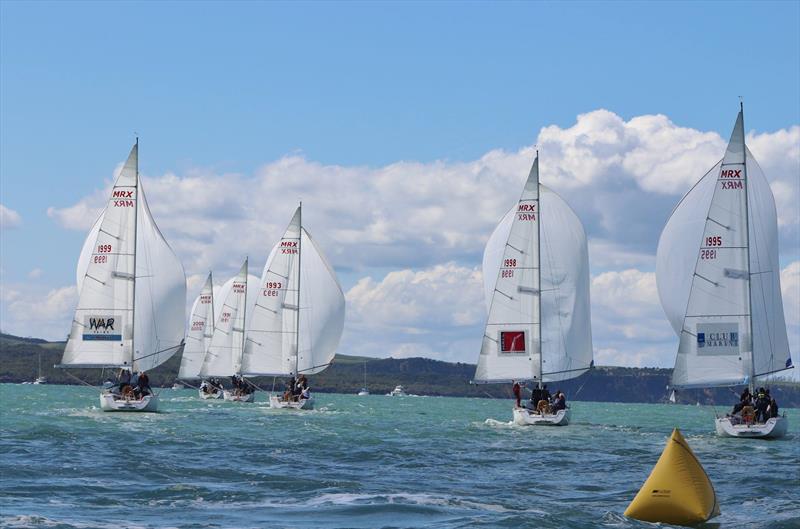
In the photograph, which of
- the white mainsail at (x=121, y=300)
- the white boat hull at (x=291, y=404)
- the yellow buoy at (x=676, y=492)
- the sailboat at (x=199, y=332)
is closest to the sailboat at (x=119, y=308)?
the white mainsail at (x=121, y=300)

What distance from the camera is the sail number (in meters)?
78.5

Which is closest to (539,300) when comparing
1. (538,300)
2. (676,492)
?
(538,300)

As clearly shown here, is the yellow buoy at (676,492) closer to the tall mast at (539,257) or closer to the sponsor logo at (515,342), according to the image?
the tall mast at (539,257)

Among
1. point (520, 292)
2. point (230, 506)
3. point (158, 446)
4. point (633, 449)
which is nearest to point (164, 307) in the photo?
point (520, 292)

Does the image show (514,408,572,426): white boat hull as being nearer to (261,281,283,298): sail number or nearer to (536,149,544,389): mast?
(536,149,544,389): mast

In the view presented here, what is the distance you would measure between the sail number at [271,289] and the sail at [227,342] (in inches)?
1017

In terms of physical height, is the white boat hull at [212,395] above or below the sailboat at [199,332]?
below

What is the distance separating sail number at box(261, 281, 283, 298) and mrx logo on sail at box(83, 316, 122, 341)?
20784 mm

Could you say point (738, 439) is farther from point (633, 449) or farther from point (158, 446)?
point (158, 446)

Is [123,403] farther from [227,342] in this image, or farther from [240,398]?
[227,342]

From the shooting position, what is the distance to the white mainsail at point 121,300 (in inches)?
2299

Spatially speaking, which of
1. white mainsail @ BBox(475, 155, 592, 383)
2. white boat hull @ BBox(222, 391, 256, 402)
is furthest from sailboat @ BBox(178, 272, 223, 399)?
white mainsail @ BBox(475, 155, 592, 383)

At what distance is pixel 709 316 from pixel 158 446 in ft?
74.3

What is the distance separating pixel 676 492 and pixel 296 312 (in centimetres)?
5506
